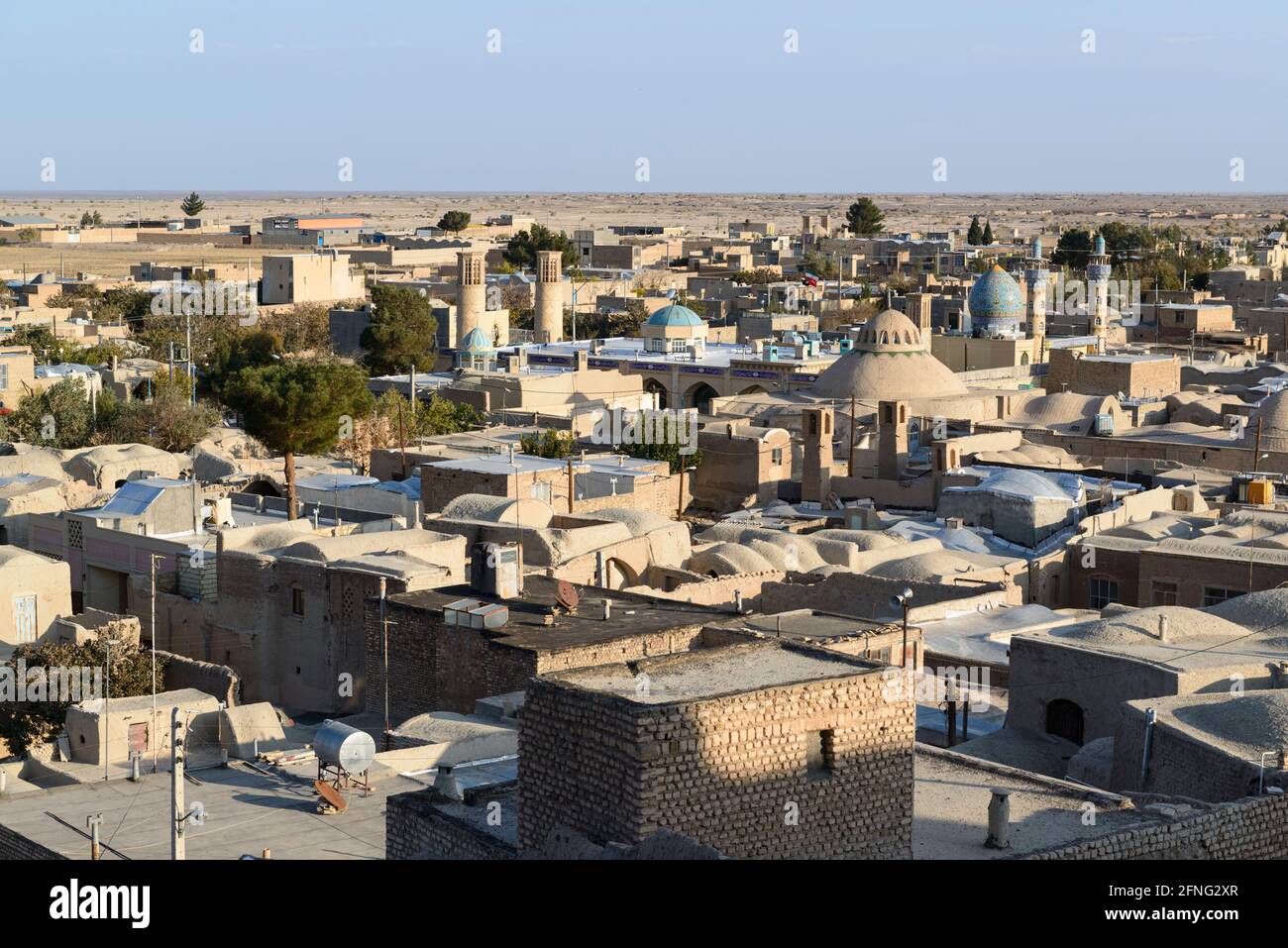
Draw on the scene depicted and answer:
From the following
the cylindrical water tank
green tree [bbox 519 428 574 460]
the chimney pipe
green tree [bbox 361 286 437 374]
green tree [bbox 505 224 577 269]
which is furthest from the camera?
green tree [bbox 505 224 577 269]

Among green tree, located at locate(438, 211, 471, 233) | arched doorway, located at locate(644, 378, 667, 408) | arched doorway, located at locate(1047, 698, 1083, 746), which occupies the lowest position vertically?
arched doorway, located at locate(1047, 698, 1083, 746)

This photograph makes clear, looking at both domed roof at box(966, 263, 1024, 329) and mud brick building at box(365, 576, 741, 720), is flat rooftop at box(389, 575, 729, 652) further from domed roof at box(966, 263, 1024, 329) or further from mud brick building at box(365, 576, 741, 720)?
domed roof at box(966, 263, 1024, 329)

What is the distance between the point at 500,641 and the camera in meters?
14.6

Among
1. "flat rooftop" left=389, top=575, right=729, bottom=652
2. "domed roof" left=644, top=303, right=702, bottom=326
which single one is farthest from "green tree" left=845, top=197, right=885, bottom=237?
"flat rooftop" left=389, top=575, right=729, bottom=652

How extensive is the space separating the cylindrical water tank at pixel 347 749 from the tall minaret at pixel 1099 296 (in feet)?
129

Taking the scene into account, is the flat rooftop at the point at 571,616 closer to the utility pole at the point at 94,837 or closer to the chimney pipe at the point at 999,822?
the utility pole at the point at 94,837

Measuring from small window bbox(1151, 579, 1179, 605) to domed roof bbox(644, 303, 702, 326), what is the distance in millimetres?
A: 26115

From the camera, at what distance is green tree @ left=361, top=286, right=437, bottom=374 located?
1930 inches

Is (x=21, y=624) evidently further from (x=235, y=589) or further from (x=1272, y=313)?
(x=1272, y=313)

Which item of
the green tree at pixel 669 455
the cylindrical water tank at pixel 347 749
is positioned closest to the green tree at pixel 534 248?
the green tree at pixel 669 455

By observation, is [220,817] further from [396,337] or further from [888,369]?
[396,337]
